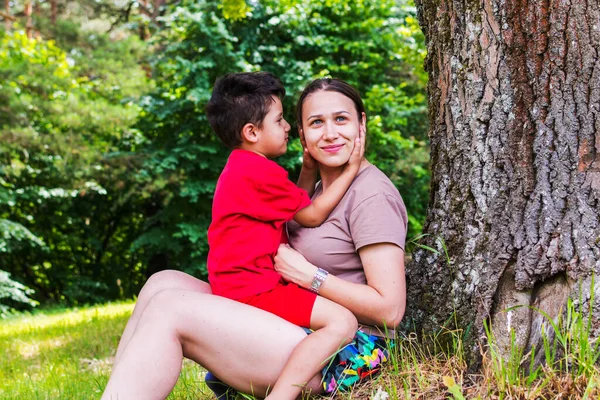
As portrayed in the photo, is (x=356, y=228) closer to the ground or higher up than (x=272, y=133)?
closer to the ground

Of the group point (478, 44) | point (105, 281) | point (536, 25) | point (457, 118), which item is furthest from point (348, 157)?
point (105, 281)

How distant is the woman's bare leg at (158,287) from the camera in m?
2.58

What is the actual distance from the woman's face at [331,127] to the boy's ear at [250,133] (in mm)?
217

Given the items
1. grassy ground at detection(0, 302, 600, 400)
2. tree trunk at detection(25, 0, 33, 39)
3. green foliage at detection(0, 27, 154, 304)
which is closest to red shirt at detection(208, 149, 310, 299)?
grassy ground at detection(0, 302, 600, 400)

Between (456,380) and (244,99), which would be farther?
(244,99)

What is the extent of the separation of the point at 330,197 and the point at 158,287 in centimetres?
79

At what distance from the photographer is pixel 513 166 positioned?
7.73 ft

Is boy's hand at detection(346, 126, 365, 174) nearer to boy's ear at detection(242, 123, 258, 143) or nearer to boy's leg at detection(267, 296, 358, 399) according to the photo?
boy's ear at detection(242, 123, 258, 143)

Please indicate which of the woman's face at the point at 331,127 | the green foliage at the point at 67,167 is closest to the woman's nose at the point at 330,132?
the woman's face at the point at 331,127

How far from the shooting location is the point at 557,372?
216 cm

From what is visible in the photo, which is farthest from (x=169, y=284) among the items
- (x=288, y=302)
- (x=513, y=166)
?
(x=513, y=166)

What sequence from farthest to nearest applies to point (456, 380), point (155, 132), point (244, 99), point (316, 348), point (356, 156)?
point (155, 132), point (244, 99), point (356, 156), point (456, 380), point (316, 348)

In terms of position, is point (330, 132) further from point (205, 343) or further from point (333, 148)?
point (205, 343)

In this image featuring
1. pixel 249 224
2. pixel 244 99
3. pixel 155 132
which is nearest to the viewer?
pixel 249 224
